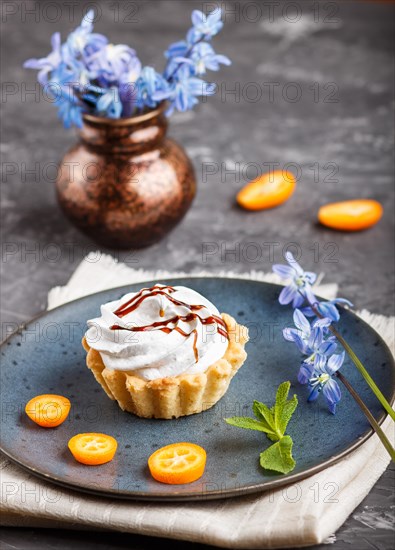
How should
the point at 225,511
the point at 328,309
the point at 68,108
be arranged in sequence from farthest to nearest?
the point at 68,108 < the point at 328,309 < the point at 225,511

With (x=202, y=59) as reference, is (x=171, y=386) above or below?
below

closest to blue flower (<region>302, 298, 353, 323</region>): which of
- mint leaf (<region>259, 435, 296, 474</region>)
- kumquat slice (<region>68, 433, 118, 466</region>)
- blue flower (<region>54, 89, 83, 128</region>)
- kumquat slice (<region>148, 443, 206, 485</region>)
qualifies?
mint leaf (<region>259, 435, 296, 474</region>)

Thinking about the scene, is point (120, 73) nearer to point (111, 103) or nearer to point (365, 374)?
point (111, 103)

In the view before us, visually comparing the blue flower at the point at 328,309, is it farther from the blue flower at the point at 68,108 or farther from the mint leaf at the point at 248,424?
the blue flower at the point at 68,108

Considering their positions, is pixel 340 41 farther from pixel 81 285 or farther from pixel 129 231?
pixel 81 285

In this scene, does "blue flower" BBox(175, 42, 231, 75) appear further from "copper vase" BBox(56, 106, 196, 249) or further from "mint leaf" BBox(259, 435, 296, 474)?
"mint leaf" BBox(259, 435, 296, 474)

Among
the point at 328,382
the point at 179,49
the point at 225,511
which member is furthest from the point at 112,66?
the point at 225,511

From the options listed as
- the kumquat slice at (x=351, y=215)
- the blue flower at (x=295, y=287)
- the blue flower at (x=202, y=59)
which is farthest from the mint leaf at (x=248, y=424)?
the kumquat slice at (x=351, y=215)
